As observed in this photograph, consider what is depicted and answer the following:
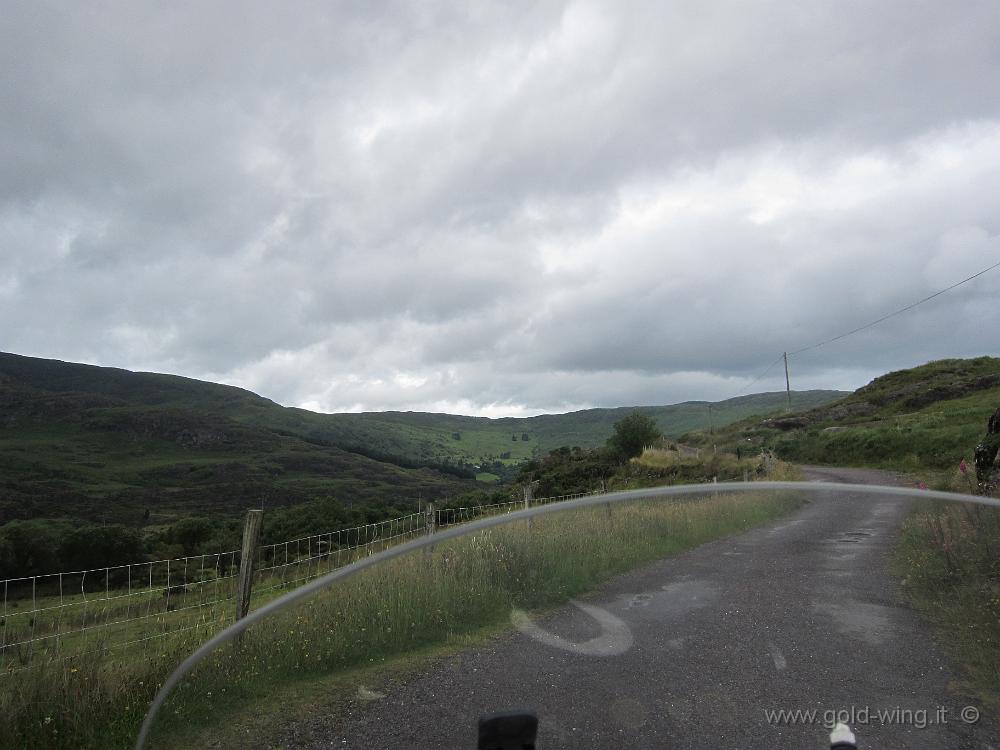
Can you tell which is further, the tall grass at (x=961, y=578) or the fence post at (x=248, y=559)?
the fence post at (x=248, y=559)

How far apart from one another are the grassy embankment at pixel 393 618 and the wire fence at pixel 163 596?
1204 millimetres

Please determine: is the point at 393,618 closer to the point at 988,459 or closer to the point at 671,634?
the point at 671,634

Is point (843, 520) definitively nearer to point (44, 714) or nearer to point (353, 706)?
point (353, 706)

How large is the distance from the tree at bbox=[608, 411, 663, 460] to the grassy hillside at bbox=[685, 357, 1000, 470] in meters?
7.59

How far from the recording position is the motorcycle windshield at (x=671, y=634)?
216cm

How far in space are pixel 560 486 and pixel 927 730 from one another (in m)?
30.8

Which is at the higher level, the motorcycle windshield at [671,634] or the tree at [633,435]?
the tree at [633,435]

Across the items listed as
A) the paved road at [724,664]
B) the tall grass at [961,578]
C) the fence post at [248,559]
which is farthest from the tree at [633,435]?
the paved road at [724,664]

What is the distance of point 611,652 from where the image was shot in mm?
2316
